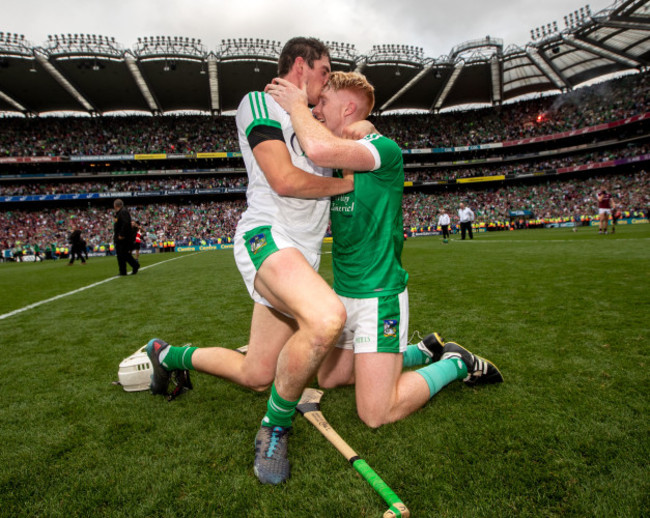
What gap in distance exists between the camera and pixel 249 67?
115 feet

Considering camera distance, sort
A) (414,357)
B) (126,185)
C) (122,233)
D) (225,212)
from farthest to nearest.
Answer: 1. (126,185)
2. (225,212)
3. (122,233)
4. (414,357)

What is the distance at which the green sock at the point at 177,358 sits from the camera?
2.85 metres

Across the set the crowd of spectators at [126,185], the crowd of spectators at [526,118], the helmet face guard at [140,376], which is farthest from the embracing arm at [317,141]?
the crowd of spectators at [526,118]

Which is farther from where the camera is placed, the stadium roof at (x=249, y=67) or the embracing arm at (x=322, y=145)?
the stadium roof at (x=249, y=67)

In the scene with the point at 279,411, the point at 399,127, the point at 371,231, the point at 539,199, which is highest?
the point at 399,127

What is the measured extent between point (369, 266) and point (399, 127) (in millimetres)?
49893

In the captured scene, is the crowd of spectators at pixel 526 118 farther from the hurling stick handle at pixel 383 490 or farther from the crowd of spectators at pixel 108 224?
the hurling stick handle at pixel 383 490

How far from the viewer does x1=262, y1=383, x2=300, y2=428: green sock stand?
2027mm

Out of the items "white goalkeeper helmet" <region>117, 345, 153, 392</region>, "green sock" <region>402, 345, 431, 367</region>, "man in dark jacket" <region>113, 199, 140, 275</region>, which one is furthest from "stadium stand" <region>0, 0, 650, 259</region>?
"green sock" <region>402, 345, 431, 367</region>

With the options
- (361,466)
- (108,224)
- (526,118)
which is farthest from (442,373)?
(526,118)

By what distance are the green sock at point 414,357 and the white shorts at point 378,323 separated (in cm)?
75

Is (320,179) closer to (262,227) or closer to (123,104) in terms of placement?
(262,227)

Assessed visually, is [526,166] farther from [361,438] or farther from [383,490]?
[383,490]

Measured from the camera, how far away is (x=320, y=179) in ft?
7.21
